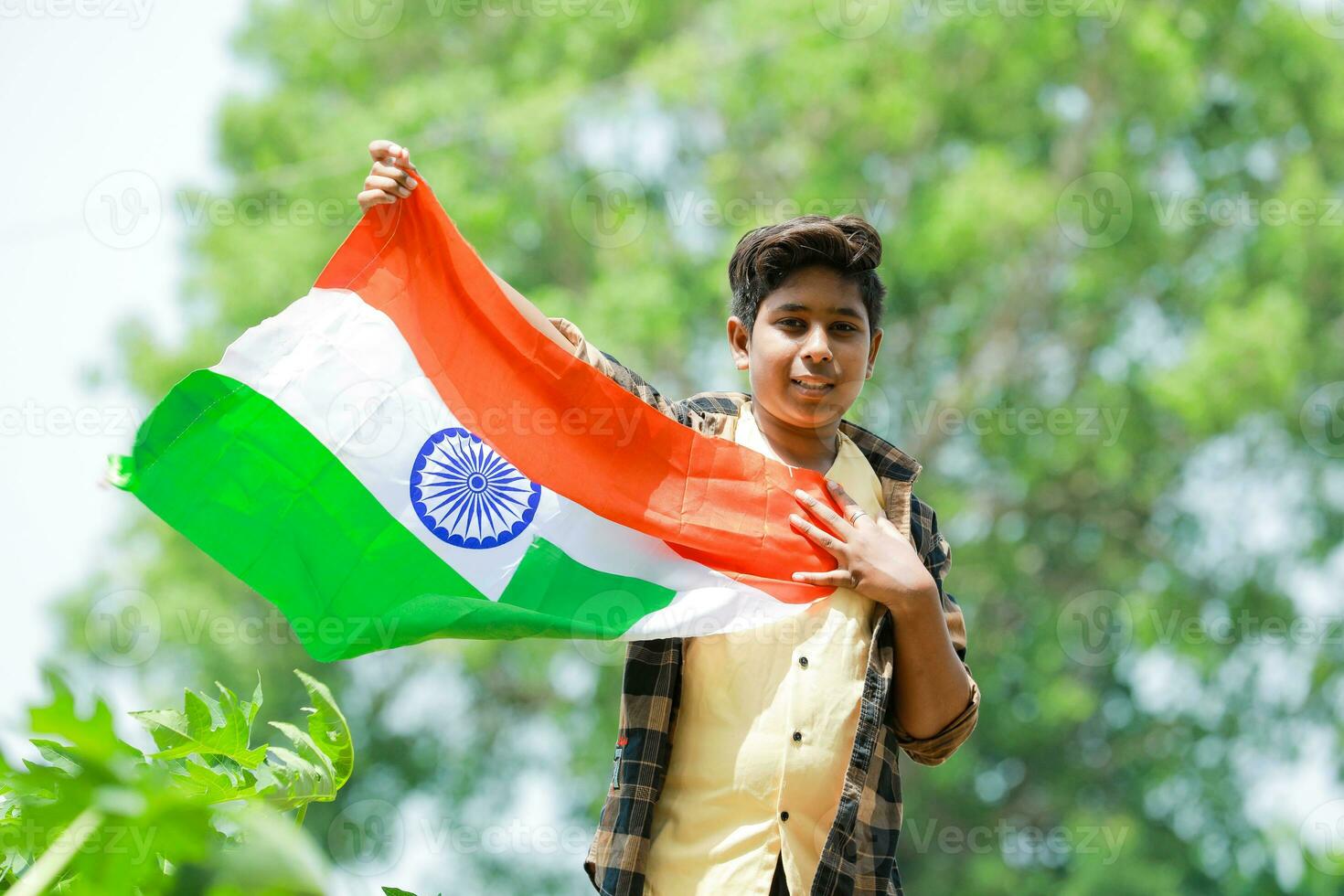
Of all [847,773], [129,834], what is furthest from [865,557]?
[129,834]

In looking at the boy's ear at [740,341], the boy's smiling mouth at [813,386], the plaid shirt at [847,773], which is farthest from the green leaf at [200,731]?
the boy's ear at [740,341]

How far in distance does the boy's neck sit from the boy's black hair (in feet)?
0.50

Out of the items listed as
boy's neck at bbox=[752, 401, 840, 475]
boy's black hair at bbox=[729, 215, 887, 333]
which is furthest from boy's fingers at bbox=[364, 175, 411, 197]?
boy's neck at bbox=[752, 401, 840, 475]

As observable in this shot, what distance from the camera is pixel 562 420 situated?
2.30 metres

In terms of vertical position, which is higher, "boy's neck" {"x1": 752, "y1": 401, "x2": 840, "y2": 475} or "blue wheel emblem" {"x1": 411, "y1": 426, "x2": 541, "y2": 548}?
"boy's neck" {"x1": 752, "y1": 401, "x2": 840, "y2": 475}

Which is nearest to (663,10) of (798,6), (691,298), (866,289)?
(798,6)

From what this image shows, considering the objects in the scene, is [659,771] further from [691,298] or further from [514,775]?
[514,775]

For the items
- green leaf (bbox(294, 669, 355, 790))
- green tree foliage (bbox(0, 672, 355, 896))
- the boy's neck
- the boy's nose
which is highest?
the boy's nose

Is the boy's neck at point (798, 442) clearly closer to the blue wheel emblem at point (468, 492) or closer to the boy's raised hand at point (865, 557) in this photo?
the boy's raised hand at point (865, 557)

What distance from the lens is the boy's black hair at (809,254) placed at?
7.36 feet

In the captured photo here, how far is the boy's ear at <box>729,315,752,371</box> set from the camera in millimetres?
2371

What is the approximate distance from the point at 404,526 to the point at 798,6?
7.69m

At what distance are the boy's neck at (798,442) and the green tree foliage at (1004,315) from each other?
6546 mm

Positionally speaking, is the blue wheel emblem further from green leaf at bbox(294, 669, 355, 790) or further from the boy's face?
green leaf at bbox(294, 669, 355, 790)
